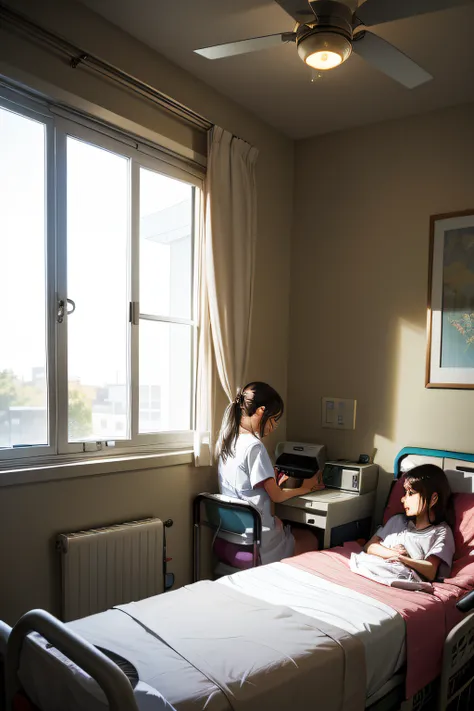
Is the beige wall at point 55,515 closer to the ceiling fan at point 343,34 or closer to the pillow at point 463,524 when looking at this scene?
the pillow at point 463,524

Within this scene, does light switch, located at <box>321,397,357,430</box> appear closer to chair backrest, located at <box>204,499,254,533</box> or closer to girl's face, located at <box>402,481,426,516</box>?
girl's face, located at <box>402,481,426,516</box>

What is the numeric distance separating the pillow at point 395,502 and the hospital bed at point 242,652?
50cm

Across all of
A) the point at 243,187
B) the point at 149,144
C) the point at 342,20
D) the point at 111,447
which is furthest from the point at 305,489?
the point at 342,20

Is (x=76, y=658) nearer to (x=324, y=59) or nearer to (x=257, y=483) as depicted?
(x=257, y=483)

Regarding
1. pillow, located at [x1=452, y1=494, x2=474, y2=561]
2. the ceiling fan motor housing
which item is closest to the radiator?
pillow, located at [x1=452, y1=494, x2=474, y2=561]

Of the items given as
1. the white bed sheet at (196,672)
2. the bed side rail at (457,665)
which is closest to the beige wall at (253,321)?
the white bed sheet at (196,672)

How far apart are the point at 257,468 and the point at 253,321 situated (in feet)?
3.27

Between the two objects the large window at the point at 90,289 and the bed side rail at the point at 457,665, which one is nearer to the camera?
the bed side rail at the point at 457,665

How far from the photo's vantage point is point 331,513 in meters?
2.71

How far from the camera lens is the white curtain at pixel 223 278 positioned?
282 cm

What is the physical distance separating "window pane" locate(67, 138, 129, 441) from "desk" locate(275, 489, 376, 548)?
95 centimetres

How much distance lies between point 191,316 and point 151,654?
1731mm

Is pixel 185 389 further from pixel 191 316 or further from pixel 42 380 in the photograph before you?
pixel 42 380

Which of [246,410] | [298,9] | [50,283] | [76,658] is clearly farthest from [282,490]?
[298,9]
